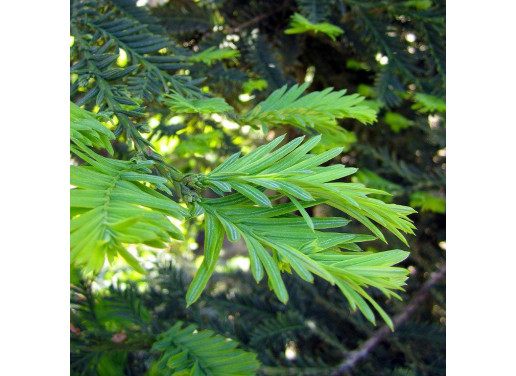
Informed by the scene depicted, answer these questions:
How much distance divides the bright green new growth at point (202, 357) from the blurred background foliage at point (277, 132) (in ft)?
0.28

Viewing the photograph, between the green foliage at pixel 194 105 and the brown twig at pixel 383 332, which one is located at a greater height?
the green foliage at pixel 194 105

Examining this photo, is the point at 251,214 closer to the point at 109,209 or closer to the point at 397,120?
the point at 109,209

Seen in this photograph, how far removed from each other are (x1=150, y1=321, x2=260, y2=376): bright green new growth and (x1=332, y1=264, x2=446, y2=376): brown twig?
29 centimetres

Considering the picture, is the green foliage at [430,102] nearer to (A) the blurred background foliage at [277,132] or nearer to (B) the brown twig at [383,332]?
(A) the blurred background foliage at [277,132]

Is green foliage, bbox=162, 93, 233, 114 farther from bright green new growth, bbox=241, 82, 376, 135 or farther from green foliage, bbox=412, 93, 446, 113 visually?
green foliage, bbox=412, 93, 446, 113

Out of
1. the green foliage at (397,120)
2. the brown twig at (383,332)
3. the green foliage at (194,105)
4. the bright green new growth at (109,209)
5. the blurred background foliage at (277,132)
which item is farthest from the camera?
the green foliage at (397,120)

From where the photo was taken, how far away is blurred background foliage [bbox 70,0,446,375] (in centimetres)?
62

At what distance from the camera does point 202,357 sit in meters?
0.50

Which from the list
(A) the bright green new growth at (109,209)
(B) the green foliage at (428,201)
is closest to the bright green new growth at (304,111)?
(A) the bright green new growth at (109,209)

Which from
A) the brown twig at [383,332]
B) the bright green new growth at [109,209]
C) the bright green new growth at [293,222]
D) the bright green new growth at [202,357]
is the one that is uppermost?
the bright green new growth at [109,209]

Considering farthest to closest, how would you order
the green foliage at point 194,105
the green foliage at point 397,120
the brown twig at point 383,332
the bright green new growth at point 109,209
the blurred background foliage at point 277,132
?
the green foliage at point 397,120, the brown twig at point 383,332, the blurred background foliage at point 277,132, the green foliage at point 194,105, the bright green new growth at point 109,209

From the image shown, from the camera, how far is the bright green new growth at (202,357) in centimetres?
47

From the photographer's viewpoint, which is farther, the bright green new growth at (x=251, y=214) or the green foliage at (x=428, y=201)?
the green foliage at (x=428, y=201)

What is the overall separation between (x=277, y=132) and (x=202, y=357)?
0.57 m
